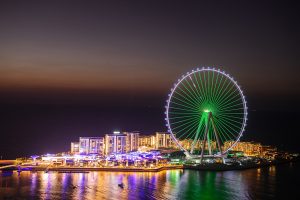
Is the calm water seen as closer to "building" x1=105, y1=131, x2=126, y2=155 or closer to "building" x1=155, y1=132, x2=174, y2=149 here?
"building" x1=105, y1=131, x2=126, y2=155

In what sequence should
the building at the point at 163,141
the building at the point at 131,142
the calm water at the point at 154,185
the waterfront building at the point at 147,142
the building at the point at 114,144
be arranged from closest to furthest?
1. the calm water at the point at 154,185
2. the building at the point at 114,144
3. the building at the point at 131,142
4. the waterfront building at the point at 147,142
5. the building at the point at 163,141

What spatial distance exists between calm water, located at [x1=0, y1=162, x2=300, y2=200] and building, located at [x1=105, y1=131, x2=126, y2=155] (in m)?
6.60

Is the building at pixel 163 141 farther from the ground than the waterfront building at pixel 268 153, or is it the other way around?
the building at pixel 163 141

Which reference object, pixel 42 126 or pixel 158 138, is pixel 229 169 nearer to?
pixel 158 138

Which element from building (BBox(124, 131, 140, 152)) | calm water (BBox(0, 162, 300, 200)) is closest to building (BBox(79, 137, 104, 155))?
building (BBox(124, 131, 140, 152))

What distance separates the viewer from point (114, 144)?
25.4m

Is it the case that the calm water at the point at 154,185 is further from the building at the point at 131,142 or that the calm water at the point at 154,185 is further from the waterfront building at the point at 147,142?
the waterfront building at the point at 147,142

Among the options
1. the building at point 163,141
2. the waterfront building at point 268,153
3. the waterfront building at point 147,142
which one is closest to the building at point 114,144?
the waterfront building at point 147,142

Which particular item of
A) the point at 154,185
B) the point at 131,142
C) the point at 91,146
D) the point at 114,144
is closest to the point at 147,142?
the point at 131,142

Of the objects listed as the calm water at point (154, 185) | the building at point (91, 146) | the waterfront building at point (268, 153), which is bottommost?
the calm water at point (154, 185)

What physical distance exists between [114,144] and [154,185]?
1010 cm

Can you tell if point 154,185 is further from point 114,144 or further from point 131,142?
point 131,142

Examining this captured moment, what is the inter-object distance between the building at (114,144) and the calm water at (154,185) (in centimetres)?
660

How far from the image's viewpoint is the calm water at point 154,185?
45.4 ft
